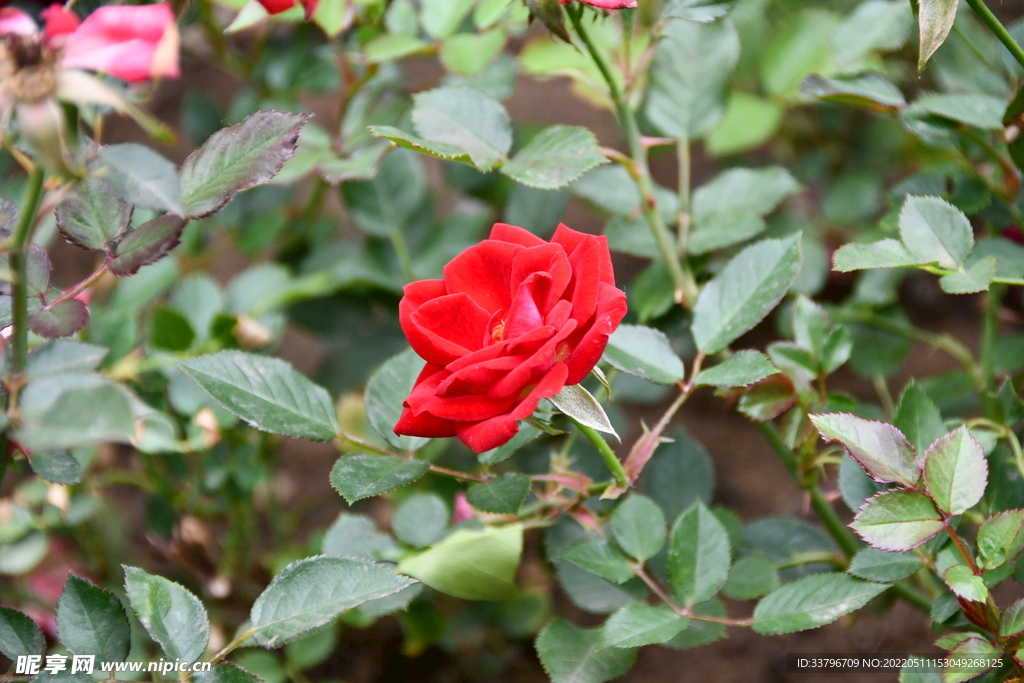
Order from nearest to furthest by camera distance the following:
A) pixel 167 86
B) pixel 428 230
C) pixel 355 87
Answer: pixel 355 87, pixel 428 230, pixel 167 86

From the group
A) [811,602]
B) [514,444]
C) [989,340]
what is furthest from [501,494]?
[989,340]

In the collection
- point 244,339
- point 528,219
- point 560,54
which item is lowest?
point 244,339

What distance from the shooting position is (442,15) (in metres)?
0.80

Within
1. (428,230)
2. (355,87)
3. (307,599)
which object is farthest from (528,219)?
(307,599)

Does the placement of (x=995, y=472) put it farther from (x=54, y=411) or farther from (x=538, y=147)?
(x=54, y=411)

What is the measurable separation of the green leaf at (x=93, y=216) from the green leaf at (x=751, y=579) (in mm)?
576

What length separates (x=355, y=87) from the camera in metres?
0.85

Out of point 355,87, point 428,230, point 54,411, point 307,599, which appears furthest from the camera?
point 428,230

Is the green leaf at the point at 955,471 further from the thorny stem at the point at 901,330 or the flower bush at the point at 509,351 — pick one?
the thorny stem at the point at 901,330

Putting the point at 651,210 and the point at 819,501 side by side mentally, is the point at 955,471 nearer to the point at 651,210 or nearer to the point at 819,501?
the point at 819,501

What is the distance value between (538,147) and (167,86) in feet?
4.43

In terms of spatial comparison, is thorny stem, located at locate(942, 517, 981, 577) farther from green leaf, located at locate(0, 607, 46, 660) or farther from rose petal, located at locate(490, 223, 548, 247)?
green leaf, located at locate(0, 607, 46, 660)

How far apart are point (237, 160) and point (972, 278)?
0.55m

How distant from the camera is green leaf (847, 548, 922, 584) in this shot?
21.8 inches
